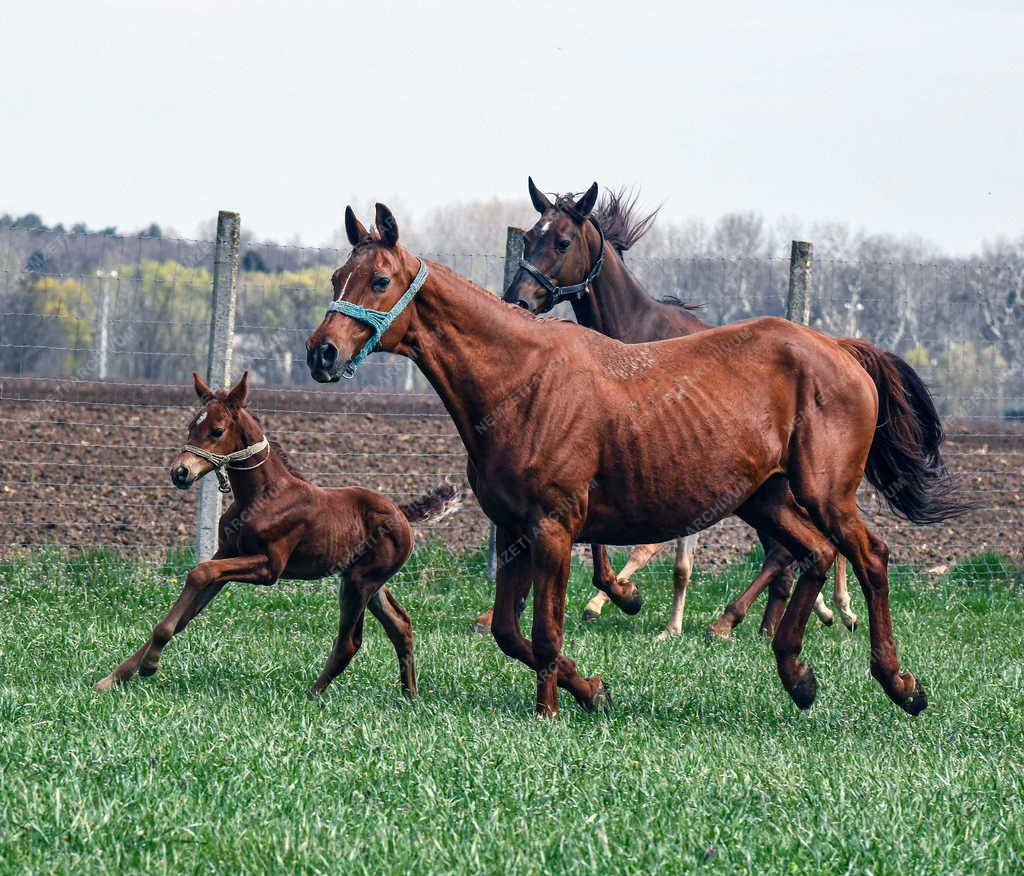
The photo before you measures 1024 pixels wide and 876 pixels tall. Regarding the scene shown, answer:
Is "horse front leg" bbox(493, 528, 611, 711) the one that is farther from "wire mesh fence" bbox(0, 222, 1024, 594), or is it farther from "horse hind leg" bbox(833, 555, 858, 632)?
"horse hind leg" bbox(833, 555, 858, 632)

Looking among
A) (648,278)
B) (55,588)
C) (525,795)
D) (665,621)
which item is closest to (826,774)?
(525,795)

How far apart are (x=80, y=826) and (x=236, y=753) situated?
967 mm

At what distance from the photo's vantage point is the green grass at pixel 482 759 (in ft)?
12.7

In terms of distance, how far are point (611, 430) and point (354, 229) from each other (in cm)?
148

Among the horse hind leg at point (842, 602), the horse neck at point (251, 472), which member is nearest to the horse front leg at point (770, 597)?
the horse hind leg at point (842, 602)

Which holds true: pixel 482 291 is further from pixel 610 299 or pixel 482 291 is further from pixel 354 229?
pixel 610 299

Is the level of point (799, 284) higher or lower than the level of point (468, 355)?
higher

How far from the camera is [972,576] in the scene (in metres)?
11.4

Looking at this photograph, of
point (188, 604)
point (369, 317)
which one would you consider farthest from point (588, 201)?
point (188, 604)

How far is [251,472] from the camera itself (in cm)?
671

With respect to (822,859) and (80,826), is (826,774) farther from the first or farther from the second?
(80,826)

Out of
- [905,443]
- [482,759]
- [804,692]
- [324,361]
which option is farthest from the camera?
[905,443]

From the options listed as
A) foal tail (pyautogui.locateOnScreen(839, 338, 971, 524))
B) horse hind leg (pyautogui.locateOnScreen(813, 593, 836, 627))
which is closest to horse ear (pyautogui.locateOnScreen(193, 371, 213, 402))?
foal tail (pyautogui.locateOnScreen(839, 338, 971, 524))

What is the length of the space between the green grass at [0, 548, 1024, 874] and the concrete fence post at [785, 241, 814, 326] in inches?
125
